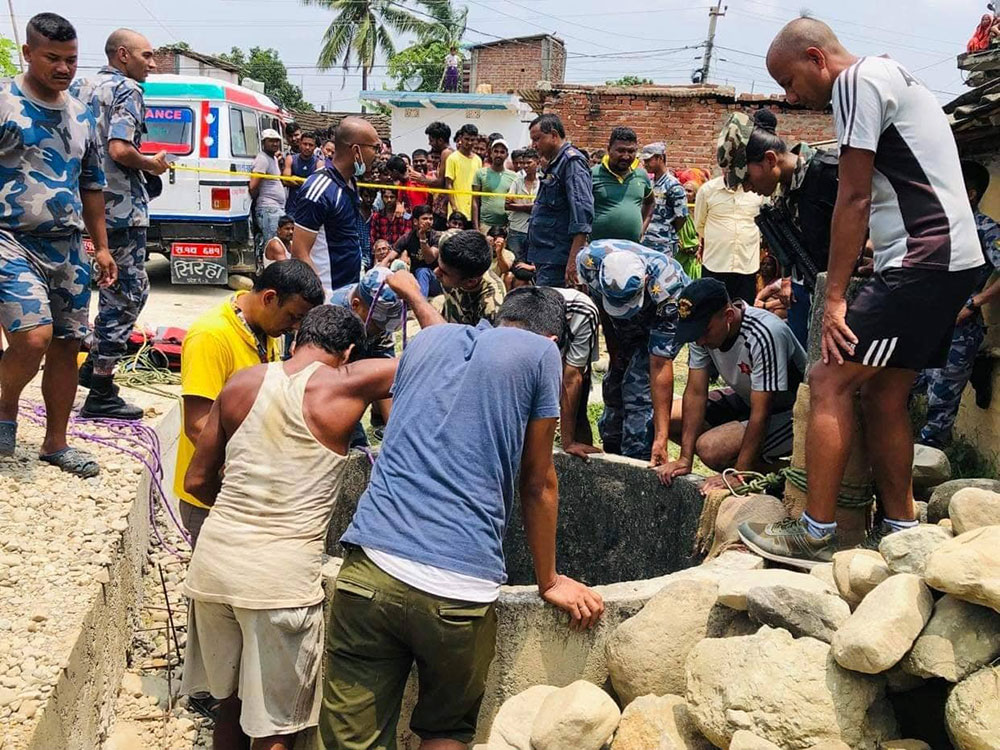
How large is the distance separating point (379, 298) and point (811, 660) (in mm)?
2638

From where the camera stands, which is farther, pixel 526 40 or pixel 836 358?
pixel 526 40

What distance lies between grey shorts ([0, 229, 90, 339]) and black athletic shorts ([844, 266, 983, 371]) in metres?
3.14

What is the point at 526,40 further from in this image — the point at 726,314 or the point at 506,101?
the point at 726,314

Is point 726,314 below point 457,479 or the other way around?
the other way around

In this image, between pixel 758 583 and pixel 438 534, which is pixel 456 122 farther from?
pixel 438 534

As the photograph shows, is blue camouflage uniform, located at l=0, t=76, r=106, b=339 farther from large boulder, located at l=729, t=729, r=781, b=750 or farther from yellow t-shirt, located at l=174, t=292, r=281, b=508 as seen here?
large boulder, located at l=729, t=729, r=781, b=750

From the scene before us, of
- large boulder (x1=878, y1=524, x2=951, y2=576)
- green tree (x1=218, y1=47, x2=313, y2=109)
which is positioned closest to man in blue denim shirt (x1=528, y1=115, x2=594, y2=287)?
large boulder (x1=878, y1=524, x2=951, y2=576)

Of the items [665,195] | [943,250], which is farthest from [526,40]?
[943,250]

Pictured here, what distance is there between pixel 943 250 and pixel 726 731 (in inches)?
61.2

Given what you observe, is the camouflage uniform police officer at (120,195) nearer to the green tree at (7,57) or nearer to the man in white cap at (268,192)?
the man in white cap at (268,192)

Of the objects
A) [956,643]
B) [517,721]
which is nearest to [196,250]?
[517,721]

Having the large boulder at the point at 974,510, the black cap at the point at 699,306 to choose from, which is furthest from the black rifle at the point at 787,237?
the large boulder at the point at 974,510

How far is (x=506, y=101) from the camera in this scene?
72.1 ft

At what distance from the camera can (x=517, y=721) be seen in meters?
2.77
